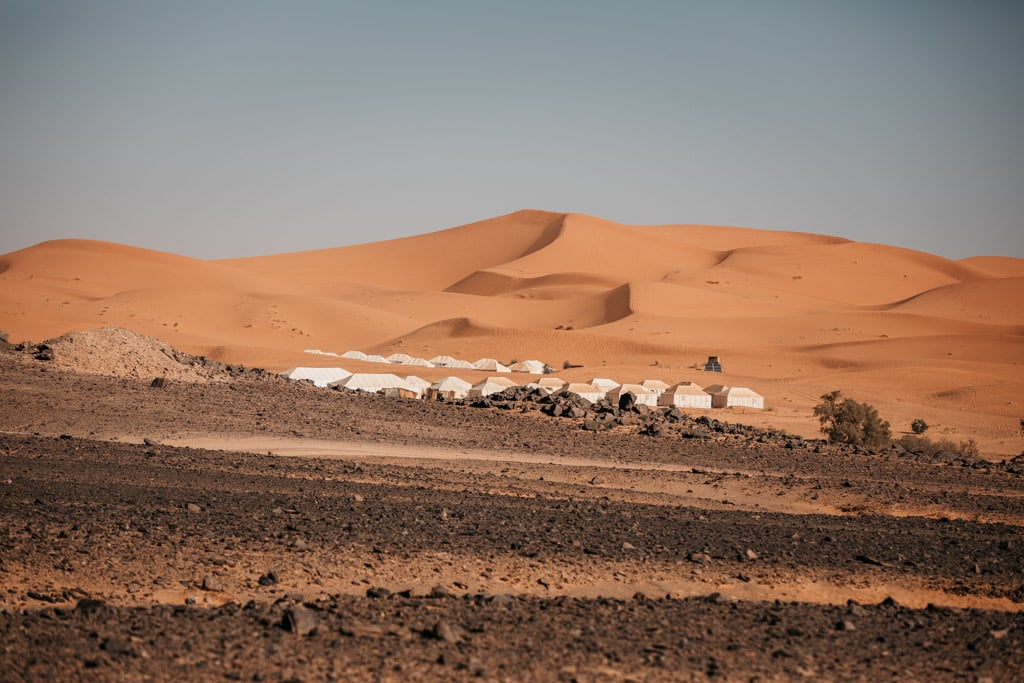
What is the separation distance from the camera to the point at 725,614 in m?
8.66

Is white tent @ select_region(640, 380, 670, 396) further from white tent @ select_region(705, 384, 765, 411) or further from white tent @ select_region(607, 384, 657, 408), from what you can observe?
white tent @ select_region(705, 384, 765, 411)

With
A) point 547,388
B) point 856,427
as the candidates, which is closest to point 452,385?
point 547,388

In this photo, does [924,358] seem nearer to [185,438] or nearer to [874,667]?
[185,438]

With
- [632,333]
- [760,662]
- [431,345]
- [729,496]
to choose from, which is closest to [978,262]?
[632,333]

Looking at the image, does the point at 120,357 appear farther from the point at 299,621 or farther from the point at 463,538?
the point at 299,621

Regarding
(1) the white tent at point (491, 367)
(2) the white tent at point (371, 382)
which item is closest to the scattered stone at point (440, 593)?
(2) the white tent at point (371, 382)

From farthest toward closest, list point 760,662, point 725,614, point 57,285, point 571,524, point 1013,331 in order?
point 57,285
point 1013,331
point 571,524
point 725,614
point 760,662

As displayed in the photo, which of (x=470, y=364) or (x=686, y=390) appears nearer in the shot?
(x=686, y=390)

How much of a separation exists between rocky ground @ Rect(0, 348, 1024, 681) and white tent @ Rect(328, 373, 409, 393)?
21.2 m

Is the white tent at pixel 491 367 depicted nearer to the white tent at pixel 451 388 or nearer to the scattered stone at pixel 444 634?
the white tent at pixel 451 388

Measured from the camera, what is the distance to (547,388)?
44.7 metres

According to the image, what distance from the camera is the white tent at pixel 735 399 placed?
44.8 m

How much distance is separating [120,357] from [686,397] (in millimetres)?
24098

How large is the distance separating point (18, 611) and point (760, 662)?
570cm
